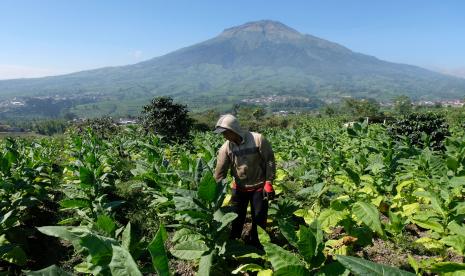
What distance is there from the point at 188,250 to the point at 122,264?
2457 mm

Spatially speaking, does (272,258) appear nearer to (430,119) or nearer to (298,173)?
(298,173)

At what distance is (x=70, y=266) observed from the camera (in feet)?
18.0

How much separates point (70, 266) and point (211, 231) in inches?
93.9

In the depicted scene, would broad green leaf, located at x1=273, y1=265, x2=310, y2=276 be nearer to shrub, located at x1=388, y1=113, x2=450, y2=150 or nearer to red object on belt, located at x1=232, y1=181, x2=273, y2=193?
red object on belt, located at x1=232, y1=181, x2=273, y2=193

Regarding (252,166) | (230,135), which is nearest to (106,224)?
(230,135)

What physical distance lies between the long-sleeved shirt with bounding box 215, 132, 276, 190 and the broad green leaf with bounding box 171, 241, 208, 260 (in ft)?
3.88

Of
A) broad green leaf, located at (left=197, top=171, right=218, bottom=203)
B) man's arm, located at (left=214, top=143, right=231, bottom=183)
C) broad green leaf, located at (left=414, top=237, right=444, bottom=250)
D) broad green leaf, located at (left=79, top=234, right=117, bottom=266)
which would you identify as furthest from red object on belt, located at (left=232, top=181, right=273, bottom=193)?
broad green leaf, located at (left=79, top=234, right=117, bottom=266)

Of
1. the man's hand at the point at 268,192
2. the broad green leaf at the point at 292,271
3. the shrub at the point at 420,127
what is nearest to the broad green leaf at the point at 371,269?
the broad green leaf at the point at 292,271

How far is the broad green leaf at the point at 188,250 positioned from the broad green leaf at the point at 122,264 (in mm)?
2379

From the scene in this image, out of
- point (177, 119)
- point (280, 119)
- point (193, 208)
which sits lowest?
point (280, 119)

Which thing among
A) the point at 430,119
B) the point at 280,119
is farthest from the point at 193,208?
the point at 280,119

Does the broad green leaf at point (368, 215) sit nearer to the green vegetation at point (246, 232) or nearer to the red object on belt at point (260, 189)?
the green vegetation at point (246, 232)

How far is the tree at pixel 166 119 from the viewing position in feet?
81.7

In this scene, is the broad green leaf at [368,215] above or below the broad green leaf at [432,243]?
above
